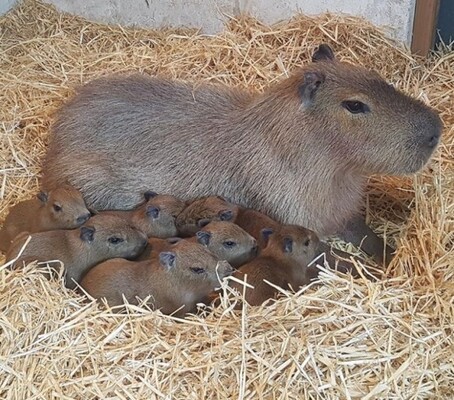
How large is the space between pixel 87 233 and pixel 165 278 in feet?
1.47

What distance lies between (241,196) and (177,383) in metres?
1.41

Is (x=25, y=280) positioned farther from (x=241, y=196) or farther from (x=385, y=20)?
(x=385, y=20)

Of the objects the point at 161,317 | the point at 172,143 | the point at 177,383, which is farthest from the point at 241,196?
the point at 177,383

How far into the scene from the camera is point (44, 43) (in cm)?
599

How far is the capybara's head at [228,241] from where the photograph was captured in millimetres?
3686

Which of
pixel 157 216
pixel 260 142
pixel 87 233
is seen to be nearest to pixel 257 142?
pixel 260 142

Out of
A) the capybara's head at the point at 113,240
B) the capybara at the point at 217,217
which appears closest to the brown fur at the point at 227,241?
the capybara at the point at 217,217

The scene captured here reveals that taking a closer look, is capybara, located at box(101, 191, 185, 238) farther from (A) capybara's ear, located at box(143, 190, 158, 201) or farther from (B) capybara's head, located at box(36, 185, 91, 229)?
(B) capybara's head, located at box(36, 185, 91, 229)

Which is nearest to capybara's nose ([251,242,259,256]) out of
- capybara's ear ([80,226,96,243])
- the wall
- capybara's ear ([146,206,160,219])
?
capybara's ear ([146,206,160,219])

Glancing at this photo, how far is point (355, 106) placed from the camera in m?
3.87

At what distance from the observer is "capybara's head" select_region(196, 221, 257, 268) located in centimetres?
369

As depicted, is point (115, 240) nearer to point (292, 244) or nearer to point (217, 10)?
point (292, 244)

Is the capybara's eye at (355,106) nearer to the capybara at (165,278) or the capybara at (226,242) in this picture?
the capybara at (226,242)

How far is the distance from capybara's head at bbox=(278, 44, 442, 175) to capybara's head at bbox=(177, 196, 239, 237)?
0.59 m
